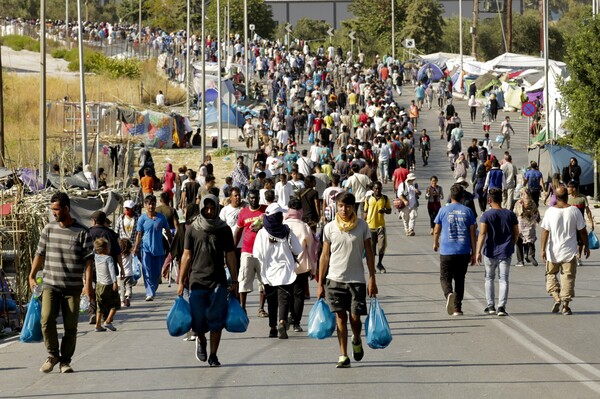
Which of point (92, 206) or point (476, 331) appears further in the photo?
point (92, 206)

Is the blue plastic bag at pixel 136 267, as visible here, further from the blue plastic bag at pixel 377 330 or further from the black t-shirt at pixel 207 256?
the blue plastic bag at pixel 377 330

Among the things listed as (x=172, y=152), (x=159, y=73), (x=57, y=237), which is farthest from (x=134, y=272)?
(x=159, y=73)

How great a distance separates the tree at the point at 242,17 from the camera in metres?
103

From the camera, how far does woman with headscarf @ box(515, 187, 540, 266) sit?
20984 mm

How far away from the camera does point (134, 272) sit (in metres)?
18.3

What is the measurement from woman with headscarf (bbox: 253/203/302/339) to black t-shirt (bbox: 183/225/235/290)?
2155 millimetres

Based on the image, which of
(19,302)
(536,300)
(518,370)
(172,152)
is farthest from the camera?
(172,152)

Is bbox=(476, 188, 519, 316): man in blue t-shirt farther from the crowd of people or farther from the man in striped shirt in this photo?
the man in striped shirt

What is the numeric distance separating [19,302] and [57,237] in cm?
477

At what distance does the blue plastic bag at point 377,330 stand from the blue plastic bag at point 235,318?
3.77ft

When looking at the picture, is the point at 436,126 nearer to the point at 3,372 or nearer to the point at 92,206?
the point at 92,206

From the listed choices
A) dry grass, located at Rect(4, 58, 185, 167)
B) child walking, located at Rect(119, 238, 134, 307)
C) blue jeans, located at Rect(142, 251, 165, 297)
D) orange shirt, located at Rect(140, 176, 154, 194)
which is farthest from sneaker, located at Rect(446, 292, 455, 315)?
dry grass, located at Rect(4, 58, 185, 167)

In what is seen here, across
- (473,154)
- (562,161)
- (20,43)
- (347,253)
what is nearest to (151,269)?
(347,253)

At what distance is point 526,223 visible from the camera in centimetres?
2153
